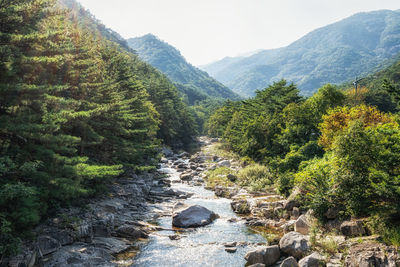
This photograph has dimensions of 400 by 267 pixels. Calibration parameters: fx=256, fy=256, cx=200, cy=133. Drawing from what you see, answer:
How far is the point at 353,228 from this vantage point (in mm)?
13562

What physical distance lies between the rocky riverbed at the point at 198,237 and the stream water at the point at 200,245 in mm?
55

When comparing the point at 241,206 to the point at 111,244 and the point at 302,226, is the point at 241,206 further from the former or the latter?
the point at 111,244

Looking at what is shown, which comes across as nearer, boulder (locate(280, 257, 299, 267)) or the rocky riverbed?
the rocky riverbed

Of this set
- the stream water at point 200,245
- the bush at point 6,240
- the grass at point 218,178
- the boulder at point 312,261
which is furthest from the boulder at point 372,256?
the grass at point 218,178

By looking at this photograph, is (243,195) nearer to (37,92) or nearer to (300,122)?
(300,122)

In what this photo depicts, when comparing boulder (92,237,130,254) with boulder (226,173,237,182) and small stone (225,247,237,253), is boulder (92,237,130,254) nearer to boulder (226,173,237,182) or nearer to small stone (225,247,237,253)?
small stone (225,247,237,253)

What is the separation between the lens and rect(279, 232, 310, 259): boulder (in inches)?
542

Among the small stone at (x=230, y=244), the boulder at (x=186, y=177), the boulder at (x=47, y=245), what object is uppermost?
the boulder at (x=47, y=245)

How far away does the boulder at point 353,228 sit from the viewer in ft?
43.9

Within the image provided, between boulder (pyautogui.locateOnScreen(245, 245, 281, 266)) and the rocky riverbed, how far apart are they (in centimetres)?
5

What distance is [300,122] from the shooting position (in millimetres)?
30234

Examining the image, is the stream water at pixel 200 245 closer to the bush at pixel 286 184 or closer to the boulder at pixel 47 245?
the boulder at pixel 47 245

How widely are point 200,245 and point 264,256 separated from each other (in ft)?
14.5

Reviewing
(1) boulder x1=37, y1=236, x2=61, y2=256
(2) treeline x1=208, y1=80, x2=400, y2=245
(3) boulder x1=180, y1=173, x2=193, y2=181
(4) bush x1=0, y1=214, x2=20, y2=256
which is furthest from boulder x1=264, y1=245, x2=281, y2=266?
(3) boulder x1=180, y1=173, x2=193, y2=181
